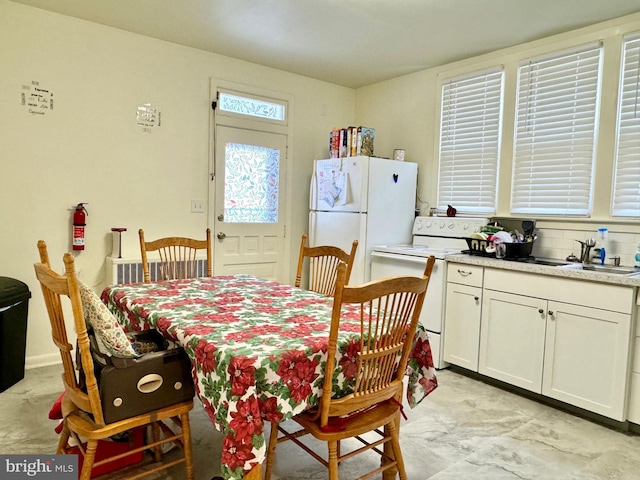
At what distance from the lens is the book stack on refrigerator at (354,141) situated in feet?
13.0

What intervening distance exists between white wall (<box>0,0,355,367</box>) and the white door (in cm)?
19

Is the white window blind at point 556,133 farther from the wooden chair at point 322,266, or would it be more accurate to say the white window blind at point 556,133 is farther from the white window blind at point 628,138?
the wooden chair at point 322,266

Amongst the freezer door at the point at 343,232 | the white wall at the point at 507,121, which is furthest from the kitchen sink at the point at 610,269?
the freezer door at the point at 343,232

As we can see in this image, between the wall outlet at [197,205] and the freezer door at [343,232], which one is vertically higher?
the wall outlet at [197,205]

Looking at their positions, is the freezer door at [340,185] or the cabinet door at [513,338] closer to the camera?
the cabinet door at [513,338]

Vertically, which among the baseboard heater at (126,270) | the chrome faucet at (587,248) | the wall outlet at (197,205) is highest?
the wall outlet at (197,205)

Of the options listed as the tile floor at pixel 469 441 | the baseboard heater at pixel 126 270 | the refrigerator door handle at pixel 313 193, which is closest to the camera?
the tile floor at pixel 469 441

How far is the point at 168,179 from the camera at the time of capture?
3719mm

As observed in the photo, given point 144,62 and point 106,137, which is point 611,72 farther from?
point 106,137

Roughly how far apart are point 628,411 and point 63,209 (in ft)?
12.6

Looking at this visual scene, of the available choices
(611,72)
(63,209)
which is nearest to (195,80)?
(63,209)

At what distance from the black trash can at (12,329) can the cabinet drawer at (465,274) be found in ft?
9.50

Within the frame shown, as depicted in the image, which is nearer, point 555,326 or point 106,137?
point 555,326

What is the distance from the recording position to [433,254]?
3.42 metres
